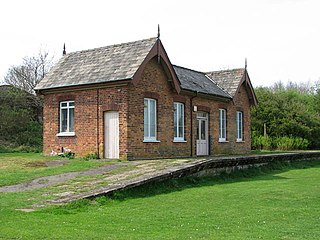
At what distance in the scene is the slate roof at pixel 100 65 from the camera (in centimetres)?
2111

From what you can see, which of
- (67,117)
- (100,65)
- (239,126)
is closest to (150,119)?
(100,65)

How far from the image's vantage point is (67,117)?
23.2 meters

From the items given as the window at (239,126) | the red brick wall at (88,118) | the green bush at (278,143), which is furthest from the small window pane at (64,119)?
the green bush at (278,143)

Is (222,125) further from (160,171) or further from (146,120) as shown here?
(160,171)

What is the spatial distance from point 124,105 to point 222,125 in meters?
10.2

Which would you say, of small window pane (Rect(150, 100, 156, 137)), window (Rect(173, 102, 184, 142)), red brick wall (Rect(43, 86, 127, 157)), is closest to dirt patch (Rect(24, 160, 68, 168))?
red brick wall (Rect(43, 86, 127, 157))

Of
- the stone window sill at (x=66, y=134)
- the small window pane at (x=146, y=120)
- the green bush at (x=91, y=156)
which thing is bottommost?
the green bush at (x=91, y=156)

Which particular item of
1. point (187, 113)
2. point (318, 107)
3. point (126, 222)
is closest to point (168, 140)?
point (187, 113)

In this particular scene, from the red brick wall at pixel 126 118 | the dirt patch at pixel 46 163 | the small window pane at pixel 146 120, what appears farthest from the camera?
the small window pane at pixel 146 120

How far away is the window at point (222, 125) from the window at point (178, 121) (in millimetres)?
4773

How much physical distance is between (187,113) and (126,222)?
16.0 meters

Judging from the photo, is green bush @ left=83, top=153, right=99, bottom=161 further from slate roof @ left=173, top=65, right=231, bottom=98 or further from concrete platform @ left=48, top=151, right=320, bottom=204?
slate roof @ left=173, top=65, right=231, bottom=98

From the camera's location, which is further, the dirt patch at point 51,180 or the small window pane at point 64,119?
the small window pane at point 64,119

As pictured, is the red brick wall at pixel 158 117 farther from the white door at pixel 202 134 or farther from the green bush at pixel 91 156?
the green bush at pixel 91 156
